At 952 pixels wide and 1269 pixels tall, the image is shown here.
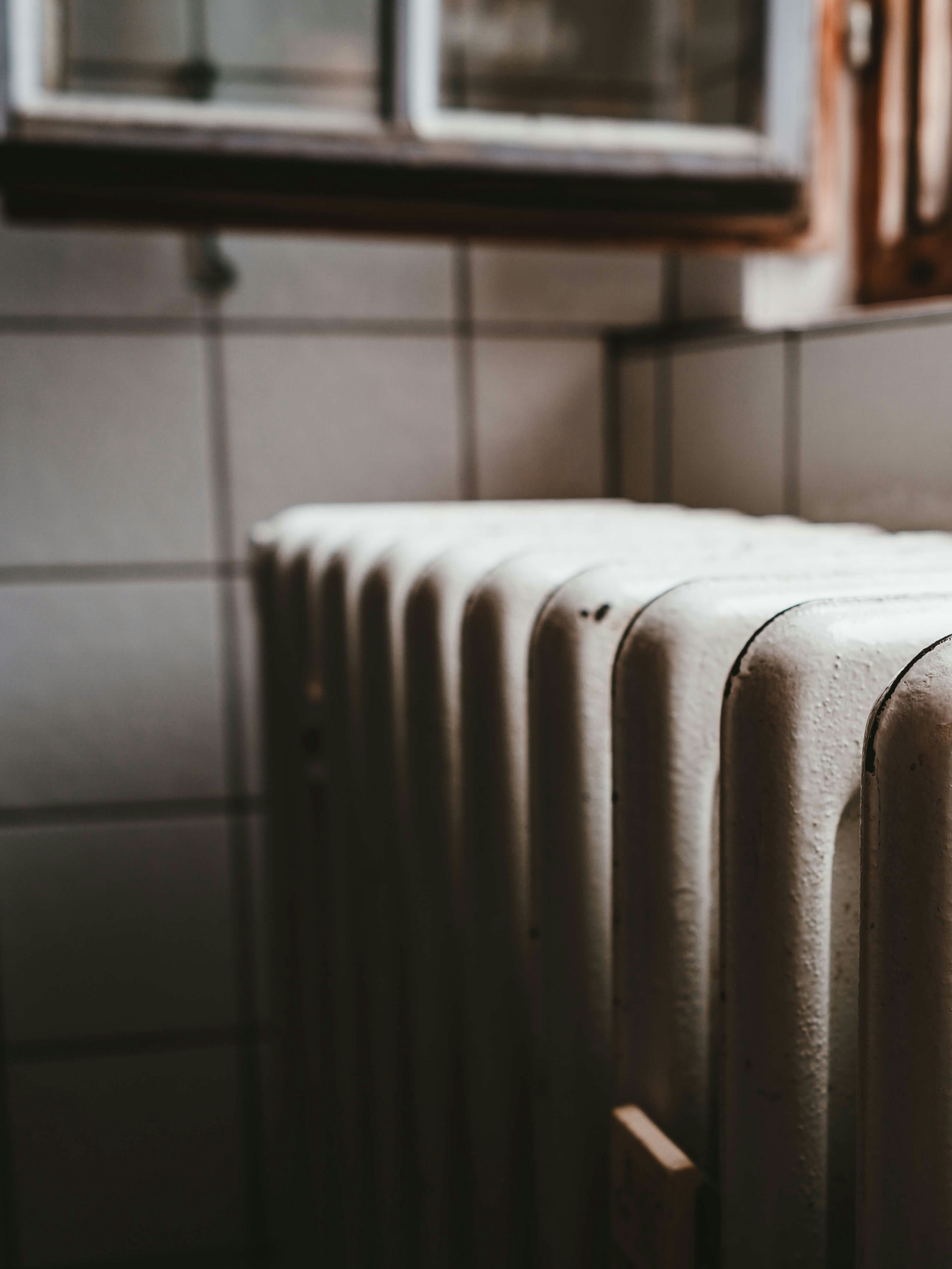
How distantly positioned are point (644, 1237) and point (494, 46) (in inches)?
53.3

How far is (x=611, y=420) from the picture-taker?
1.36m

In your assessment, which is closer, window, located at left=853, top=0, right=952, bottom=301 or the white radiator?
the white radiator

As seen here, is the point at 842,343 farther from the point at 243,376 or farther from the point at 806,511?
the point at 243,376

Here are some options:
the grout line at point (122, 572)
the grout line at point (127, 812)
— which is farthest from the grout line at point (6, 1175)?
the grout line at point (122, 572)

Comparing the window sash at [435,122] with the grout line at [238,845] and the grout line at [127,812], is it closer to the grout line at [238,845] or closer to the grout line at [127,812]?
the grout line at [238,845]

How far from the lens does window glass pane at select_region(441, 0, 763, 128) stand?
1417 millimetres

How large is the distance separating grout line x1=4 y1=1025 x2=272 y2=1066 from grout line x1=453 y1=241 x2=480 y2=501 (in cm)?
66

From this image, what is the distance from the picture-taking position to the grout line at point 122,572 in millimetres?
1246

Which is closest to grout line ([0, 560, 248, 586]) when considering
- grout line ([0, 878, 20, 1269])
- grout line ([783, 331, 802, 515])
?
grout line ([0, 878, 20, 1269])

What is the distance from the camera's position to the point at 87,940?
4.28 ft

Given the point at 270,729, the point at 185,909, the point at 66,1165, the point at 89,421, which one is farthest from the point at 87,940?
the point at 89,421

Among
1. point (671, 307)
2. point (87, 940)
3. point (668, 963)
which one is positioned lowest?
point (87, 940)

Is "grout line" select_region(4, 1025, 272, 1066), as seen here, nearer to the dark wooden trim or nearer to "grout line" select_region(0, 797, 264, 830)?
"grout line" select_region(0, 797, 264, 830)

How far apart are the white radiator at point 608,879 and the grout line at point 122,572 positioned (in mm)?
387
